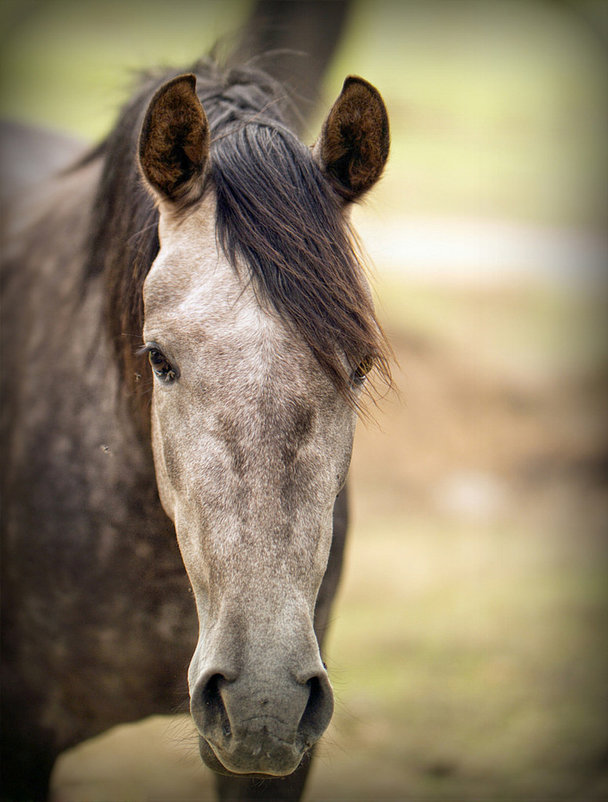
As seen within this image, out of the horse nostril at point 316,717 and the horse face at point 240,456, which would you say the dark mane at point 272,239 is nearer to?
the horse face at point 240,456

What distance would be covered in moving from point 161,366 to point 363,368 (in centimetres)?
46

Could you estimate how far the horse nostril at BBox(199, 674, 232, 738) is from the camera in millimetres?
1363

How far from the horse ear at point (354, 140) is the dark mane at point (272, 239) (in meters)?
0.06

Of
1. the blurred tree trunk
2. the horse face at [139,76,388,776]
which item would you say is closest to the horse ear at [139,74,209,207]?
the horse face at [139,76,388,776]

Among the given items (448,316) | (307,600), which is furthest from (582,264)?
(307,600)

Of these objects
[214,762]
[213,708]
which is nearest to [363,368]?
[213,708]

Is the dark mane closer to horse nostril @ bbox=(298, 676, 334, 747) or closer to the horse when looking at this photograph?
the horse

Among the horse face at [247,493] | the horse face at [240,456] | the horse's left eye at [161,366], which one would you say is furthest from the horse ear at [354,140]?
the horse's left eye at [161,366]

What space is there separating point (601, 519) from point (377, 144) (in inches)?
210

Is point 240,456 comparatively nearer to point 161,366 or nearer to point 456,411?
point 161,366

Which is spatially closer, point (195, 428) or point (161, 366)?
point (195, 428)

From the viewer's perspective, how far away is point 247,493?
55.2 inches

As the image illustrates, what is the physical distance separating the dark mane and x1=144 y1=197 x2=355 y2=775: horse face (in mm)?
68

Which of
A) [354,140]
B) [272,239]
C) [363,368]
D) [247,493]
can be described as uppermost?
[354,140]
